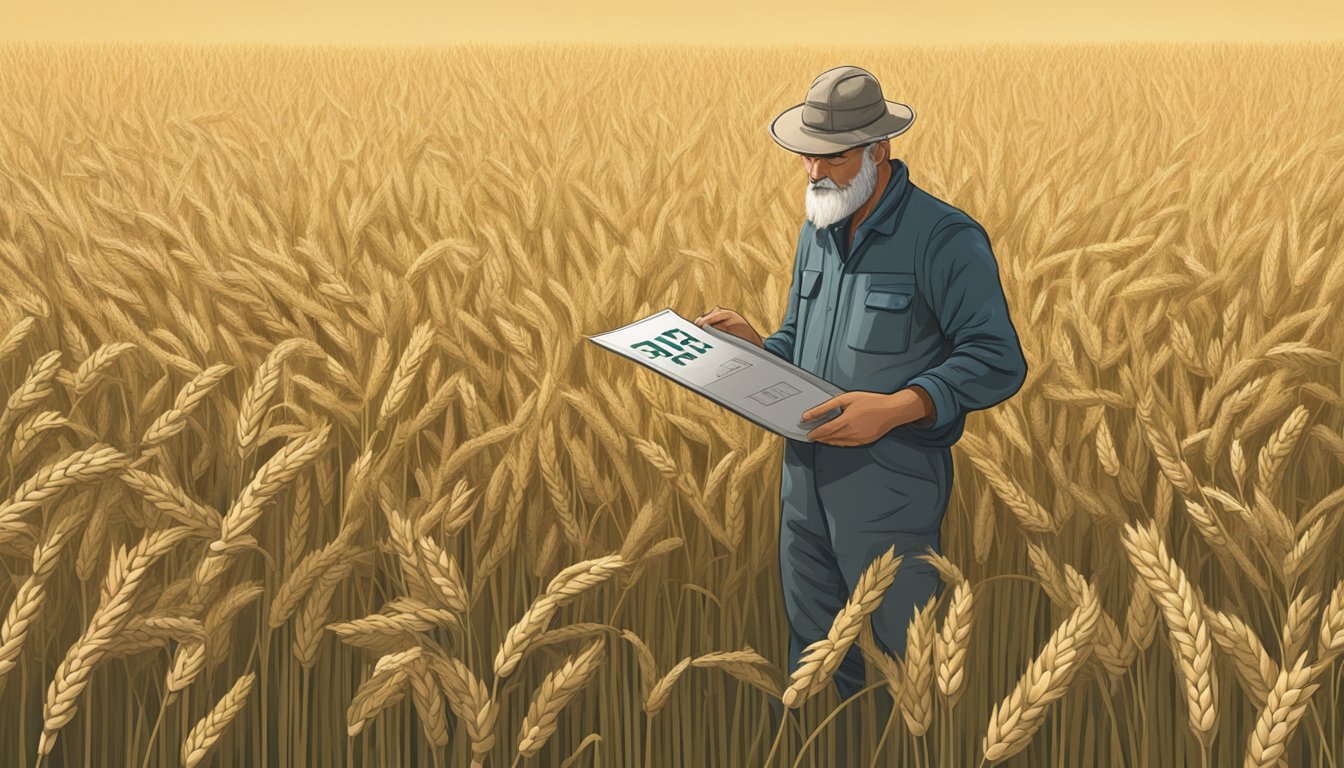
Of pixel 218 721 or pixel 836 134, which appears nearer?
pixel 218 721

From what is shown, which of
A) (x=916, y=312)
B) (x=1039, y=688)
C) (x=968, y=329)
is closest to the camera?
(x=1039, y=688)

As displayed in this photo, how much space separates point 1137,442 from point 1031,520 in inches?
25.4

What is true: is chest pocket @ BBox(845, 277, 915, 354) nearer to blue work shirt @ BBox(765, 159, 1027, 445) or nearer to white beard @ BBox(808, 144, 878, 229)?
blue work shirt @ BBox(765, 159, 1027, 445)

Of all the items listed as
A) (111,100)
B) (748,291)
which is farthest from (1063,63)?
(748,291)

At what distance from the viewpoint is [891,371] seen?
7.14 feet

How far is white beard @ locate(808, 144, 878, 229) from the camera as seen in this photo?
212 centimetres

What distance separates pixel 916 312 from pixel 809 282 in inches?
10.1

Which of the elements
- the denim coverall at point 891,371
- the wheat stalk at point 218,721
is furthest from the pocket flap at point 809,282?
the wheat stalk at point 218,721

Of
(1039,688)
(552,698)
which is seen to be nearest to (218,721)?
(552,698)

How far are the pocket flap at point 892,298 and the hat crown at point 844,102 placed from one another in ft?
0.97

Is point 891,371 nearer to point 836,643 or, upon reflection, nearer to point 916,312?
point 916,312

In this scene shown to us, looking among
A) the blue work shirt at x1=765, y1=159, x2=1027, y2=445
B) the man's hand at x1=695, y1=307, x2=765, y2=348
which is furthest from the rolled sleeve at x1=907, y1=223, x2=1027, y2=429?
the man's hand at x1=695, y1=307, x2=765, y2=348

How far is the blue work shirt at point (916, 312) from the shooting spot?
203cm

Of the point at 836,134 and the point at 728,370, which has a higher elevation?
the point at 836,134
